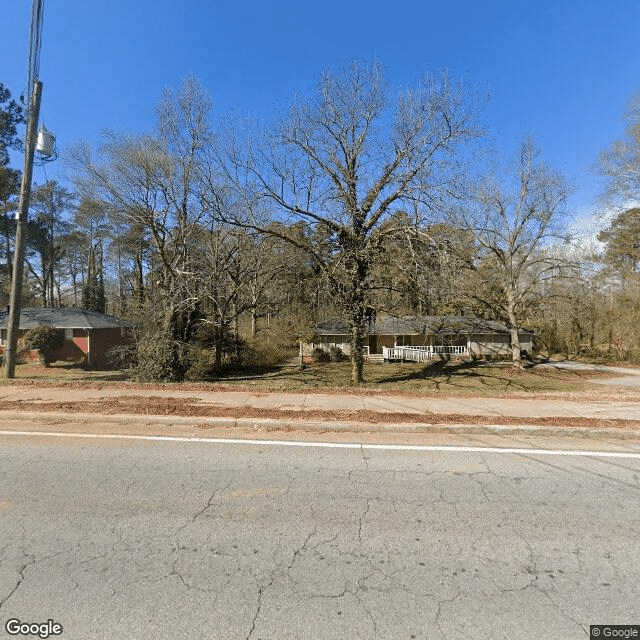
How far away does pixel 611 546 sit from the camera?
3180mm

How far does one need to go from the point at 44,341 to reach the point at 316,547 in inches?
959

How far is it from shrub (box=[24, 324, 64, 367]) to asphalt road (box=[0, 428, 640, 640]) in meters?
20.2

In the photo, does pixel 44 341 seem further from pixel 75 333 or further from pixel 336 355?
pixel 336 355

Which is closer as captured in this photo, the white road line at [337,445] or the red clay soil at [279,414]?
the white road line at [337,445]

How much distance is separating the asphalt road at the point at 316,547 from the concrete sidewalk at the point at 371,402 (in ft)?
9.36

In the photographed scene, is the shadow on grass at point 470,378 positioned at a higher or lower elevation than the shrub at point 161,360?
lower

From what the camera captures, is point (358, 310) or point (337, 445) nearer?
point (337, 445)

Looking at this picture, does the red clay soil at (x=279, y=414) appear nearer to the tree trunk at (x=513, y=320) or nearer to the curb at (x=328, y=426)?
the curb at (x=328, y=426)

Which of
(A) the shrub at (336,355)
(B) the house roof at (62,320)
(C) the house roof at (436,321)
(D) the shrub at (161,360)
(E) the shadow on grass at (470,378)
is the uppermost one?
(B) the house roof at (62,320)

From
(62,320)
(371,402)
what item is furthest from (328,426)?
(62,320)

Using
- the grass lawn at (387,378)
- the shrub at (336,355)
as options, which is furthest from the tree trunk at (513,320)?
the shrub at (336,355)

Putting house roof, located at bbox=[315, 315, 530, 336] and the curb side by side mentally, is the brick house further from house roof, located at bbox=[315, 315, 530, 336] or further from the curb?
the curb

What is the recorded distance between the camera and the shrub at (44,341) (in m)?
21.1

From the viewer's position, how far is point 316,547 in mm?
3117
